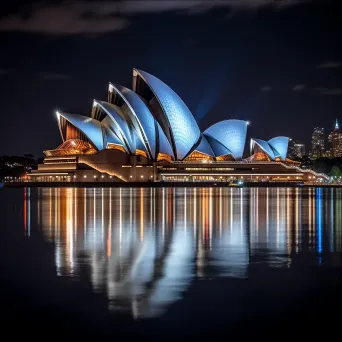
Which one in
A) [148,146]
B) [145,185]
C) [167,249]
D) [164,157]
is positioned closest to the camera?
[167,249]

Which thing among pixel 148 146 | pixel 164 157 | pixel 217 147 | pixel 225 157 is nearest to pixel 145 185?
pixel 164 157

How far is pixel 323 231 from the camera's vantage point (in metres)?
20.5

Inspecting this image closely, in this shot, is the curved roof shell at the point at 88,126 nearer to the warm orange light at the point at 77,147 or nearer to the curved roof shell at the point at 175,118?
the warm orange light at the point at 77,147

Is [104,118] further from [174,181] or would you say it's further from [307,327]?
[307,327]

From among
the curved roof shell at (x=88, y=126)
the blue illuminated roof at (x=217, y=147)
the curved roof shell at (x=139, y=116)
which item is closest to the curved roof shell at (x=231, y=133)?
the blue illuminated roof at (x=217, y=147)

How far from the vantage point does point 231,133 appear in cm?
10812

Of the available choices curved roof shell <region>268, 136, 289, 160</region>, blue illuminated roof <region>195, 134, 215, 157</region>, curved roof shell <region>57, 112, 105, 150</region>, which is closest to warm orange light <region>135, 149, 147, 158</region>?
curved roof shell <region>57, 112, 105, 150</region>

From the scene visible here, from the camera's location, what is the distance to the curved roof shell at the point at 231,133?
353 feet

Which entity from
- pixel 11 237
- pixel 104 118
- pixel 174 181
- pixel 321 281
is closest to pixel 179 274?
pixel 321 281

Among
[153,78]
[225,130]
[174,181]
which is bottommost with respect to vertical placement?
[174,181]

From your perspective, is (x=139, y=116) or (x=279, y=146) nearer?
(x=139, y=116)

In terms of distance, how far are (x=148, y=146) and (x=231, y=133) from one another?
17997 mm

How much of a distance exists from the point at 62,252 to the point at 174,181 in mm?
89971

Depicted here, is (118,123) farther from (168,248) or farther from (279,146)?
(168,248)
